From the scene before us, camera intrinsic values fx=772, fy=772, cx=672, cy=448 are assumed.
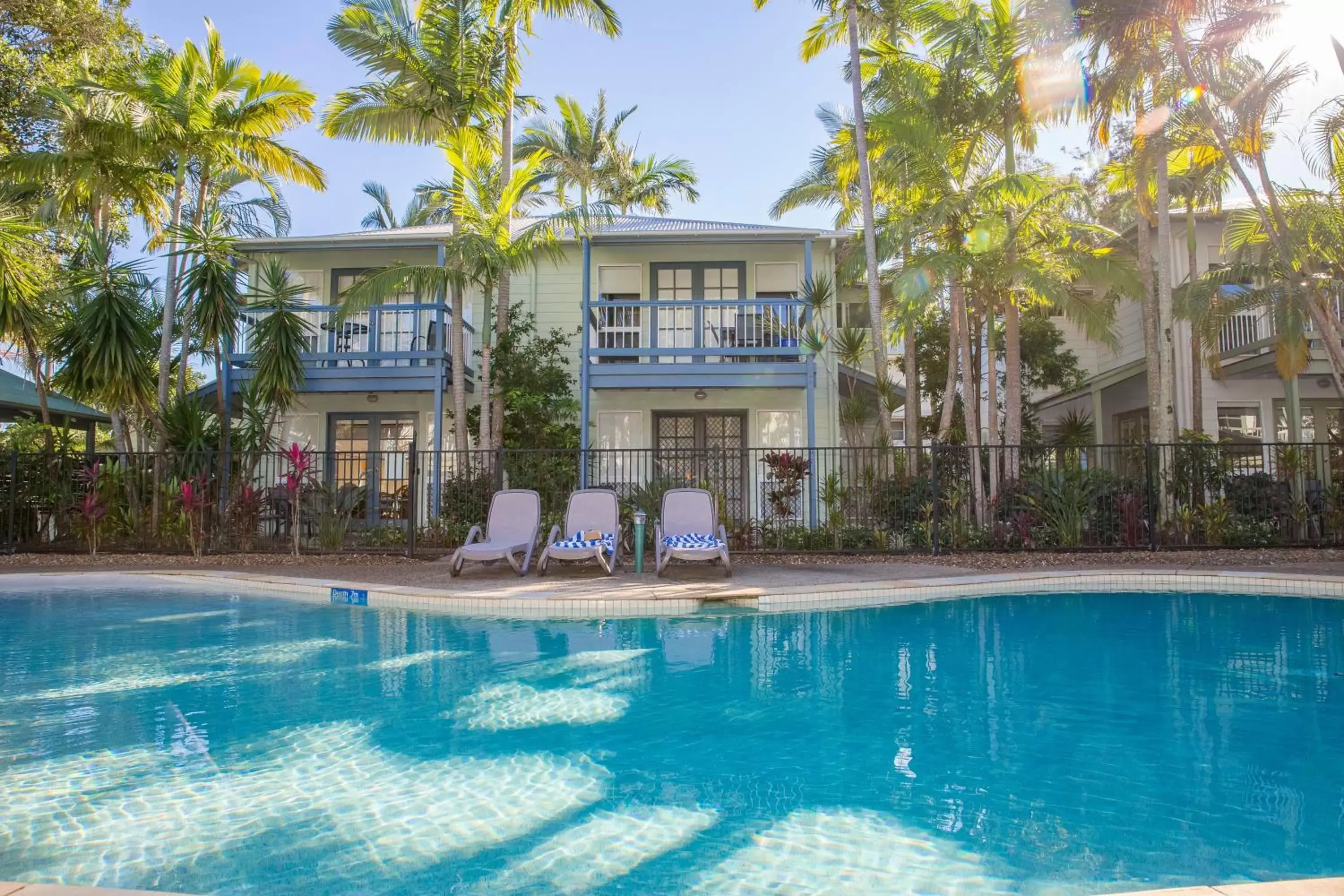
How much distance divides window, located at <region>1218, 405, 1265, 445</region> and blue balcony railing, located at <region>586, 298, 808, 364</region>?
9.37 m

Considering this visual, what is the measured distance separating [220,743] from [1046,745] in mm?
4425

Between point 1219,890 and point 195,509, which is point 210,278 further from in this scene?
point 1219,890

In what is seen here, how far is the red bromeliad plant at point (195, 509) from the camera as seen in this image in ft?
35.5

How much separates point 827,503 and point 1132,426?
1072 cm

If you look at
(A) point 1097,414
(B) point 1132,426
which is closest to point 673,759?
(A) point 1097,414

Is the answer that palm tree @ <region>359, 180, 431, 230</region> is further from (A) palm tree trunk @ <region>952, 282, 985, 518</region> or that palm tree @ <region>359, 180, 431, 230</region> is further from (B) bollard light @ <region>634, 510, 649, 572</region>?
(B) bollard light @ <region>634, 510, 649, 572</region>

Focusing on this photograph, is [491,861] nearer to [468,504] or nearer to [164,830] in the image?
[164,830]

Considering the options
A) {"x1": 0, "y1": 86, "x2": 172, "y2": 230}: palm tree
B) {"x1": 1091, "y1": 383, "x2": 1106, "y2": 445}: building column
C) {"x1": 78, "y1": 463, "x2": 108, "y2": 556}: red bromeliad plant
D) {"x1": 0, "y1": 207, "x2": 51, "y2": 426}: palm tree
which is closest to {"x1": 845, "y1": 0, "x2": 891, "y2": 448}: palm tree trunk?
{"x1": 1091, "y1": 383, "x2": 1106, "y2": 445}: building column

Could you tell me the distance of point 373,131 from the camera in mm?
13188

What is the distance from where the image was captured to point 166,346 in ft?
42.2

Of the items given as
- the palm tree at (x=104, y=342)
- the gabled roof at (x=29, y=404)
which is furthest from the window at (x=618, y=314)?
the gabled roof at (x=29, y=404)

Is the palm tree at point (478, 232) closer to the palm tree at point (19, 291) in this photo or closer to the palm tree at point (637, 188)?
the palm tree at point (19, 291)

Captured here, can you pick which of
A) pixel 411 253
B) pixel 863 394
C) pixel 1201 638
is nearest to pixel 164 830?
pixel 1201 638

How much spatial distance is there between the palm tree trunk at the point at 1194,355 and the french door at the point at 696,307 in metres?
8.03
